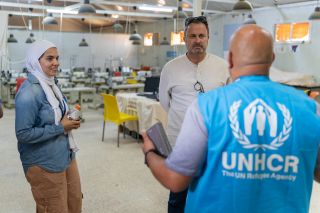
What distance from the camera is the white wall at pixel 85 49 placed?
13.5 meters

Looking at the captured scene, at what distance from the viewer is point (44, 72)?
6.59 ft

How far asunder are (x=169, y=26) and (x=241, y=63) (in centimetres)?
1395

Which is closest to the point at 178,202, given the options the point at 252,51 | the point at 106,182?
the point at 252,51

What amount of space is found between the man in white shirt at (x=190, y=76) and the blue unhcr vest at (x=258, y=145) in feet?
3.63

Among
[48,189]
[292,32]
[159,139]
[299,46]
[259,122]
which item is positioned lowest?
[48,189]

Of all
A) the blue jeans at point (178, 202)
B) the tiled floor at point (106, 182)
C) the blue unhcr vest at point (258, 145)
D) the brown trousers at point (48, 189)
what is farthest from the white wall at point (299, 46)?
the blue unhcr vest at point (258, 145)

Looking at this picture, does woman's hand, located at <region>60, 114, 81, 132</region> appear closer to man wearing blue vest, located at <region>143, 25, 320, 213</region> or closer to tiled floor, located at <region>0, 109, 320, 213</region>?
man wearing blue vest, located at <region>143, 25, 320, 213</region>

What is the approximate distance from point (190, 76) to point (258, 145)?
1.25m

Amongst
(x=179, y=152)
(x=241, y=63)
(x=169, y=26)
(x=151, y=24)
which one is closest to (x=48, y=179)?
(x=179, y=152)

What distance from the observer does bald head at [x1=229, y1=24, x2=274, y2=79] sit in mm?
1062

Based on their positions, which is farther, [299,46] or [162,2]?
[162,2]

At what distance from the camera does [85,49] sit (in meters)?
15.1

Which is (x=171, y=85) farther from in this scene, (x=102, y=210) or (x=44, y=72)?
(x=102, y=210)

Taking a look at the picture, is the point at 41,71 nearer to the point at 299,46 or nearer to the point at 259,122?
the point at 259,122
